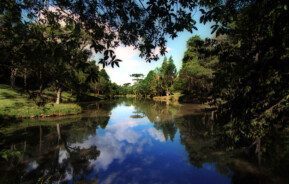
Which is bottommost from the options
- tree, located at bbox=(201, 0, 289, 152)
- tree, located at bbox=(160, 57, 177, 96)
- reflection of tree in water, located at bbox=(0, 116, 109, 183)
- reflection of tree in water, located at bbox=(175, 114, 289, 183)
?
reflection of tree in water, located at bbox=(0, 116, 109, 183)

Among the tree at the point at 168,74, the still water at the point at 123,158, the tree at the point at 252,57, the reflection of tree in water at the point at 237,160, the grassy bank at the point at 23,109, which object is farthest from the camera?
the tree at the point at 168,74

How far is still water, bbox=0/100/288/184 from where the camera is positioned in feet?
50.8

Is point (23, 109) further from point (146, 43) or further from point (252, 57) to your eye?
point (252, 57)

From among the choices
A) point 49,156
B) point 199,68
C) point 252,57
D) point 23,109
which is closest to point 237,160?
point 49,156

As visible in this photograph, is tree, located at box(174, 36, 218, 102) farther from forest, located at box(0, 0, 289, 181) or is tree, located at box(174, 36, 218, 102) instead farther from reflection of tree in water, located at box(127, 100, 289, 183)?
reflection of tree in water, located at box(127, 100, 289, 183)

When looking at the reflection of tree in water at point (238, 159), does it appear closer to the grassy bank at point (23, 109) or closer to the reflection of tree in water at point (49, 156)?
the reflection of tree in water at point (49, 156)

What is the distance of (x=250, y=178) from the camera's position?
47.3ft

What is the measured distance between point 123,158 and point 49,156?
5023 mm

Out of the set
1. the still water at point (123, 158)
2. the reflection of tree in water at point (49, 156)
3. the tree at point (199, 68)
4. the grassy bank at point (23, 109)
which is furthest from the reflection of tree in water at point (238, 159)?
the grassy bank at point (23, 109)

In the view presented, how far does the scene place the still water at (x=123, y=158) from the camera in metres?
15.5

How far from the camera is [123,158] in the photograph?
20578 millimetres

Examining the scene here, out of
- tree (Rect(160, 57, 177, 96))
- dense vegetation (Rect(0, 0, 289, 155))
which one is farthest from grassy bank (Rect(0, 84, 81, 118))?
tree (Rect(160, 57, 177, 96))

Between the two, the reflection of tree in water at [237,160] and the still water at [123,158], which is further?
the still water at [123,158]

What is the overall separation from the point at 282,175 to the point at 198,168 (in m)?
4.59
